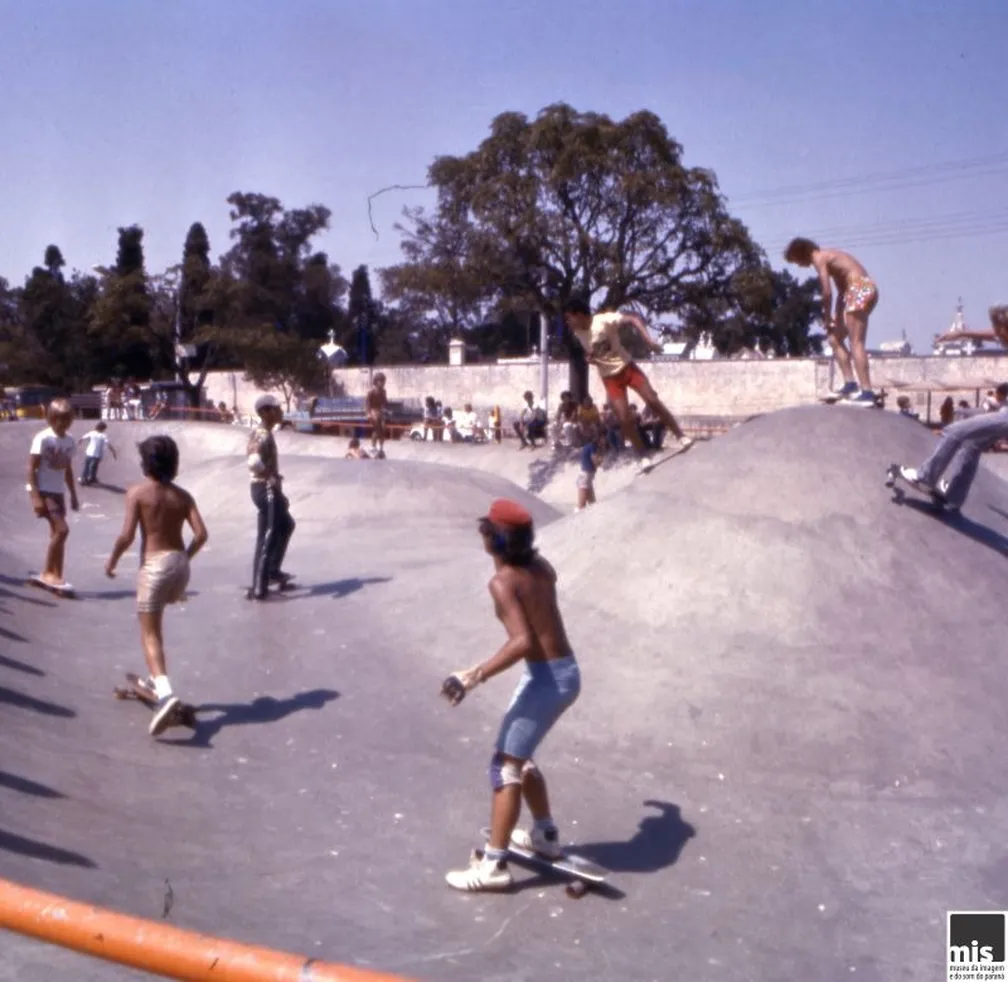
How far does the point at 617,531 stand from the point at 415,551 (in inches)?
209

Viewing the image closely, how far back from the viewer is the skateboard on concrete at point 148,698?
7148mm

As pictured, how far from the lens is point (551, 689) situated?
519cm

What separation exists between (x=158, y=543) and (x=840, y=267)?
20.3ft

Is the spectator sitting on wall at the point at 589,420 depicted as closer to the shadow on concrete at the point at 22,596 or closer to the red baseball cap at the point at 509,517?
the shadow on concrete at the point at 22,596

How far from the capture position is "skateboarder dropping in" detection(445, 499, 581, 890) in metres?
5.16

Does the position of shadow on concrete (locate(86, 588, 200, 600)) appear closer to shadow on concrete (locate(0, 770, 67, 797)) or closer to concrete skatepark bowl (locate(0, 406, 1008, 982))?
concrete skatepark bowl (locate(0, 406, 1008, 982))

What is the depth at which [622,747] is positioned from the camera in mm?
7207

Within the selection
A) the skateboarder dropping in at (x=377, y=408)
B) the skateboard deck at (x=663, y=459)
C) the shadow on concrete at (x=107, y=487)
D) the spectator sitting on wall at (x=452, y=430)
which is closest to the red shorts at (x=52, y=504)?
the skateboard deck at (x=663, y=459)

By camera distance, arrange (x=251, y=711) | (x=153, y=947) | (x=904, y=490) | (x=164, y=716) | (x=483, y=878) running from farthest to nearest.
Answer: (x=904, y=490), (x=251, y=711), (x=164, y=716), (x=483, y=878), (x=153, y=947)

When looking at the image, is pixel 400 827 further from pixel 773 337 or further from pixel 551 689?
pixel 773 337

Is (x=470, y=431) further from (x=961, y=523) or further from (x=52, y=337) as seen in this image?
(x=52, y=337)

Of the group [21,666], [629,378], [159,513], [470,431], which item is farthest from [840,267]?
[470,431]

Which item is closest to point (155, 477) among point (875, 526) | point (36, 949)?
point (36, 949)

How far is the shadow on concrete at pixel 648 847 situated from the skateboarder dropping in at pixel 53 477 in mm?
6470
